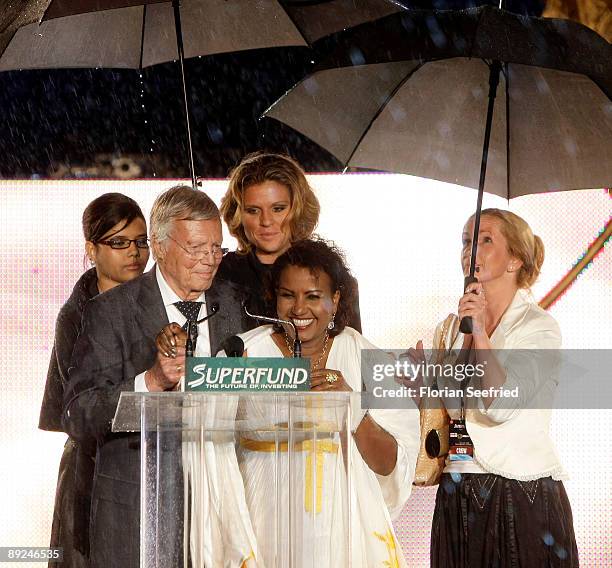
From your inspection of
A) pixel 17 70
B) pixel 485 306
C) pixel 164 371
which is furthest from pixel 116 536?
pixel 17 70

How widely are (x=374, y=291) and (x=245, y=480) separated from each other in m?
1.65

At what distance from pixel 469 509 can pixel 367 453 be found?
520 mm

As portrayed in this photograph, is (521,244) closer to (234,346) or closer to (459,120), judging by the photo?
(459,120)

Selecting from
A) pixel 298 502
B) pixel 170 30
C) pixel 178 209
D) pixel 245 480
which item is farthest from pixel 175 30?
pixel 298 502

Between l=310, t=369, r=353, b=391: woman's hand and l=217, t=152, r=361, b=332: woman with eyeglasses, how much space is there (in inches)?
18.9

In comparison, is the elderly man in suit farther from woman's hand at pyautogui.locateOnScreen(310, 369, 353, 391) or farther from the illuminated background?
woman's hand at pyautogui.locateOnScreen(310, 369, 353, 391)

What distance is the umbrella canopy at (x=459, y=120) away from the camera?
14.7 ft

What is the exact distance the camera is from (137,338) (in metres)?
4.32

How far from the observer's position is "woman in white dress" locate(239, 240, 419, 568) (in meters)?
3.23

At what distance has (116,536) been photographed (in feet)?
13.4

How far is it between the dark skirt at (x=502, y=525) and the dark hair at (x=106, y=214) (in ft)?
6.05

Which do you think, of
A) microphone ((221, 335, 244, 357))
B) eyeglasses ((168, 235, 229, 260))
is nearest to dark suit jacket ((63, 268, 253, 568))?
eyeglasses ((168, 235, 229, 260))

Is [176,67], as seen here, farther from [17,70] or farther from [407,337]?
[407,337]

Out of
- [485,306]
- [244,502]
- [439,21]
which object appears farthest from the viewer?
[485,306]
